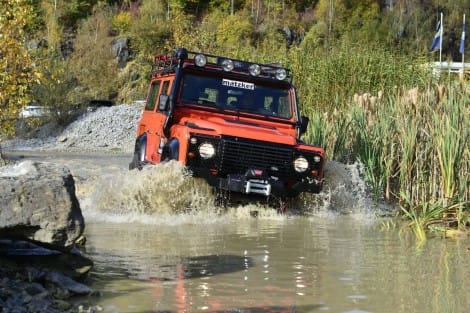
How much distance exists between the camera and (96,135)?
1065 inches

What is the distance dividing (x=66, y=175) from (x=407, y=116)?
19.5 ft

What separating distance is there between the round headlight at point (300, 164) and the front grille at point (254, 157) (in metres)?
0.08

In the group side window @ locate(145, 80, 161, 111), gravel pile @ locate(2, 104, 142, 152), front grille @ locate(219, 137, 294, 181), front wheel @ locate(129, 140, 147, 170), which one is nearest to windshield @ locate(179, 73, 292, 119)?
side window @ locate(145, 80, 161, 111)

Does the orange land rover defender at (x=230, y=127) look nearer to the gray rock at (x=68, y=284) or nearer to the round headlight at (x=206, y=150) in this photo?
the round headlight at (x=206, y=150)

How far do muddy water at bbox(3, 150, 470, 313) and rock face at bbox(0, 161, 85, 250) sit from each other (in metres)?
0.51

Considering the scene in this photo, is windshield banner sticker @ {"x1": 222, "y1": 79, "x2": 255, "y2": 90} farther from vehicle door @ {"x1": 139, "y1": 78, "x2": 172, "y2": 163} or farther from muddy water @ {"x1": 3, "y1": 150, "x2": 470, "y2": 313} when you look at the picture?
muddy water @ {"x1": 3, "y1": 150, "x2": 470, "y2": 313}

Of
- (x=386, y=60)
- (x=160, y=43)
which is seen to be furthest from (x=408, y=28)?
(x=386, y=60)

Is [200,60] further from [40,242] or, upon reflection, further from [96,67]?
[96,67]

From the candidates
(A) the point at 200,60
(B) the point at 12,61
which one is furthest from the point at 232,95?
(B) the point at 12,61

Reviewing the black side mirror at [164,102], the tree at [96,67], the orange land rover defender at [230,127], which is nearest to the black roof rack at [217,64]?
the orange land rover defender at [230,127]

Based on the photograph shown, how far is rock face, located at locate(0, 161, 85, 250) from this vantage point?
18.0 ft

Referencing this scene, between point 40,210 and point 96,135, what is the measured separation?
21.8m

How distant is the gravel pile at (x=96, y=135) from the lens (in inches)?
1021

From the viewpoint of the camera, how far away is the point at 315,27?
56938 mm
